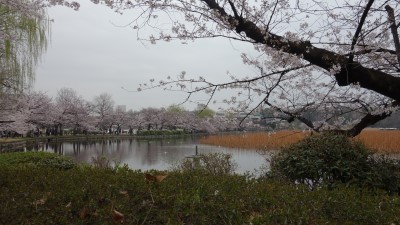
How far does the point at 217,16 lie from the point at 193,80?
92 cm

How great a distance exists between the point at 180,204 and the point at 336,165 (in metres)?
3.53

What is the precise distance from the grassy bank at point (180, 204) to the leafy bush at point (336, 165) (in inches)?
83.5

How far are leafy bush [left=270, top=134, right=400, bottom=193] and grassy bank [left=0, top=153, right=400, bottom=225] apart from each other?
212 centimetres

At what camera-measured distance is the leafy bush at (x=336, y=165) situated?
5.08m

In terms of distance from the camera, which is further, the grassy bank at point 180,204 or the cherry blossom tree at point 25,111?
the cherry blossom tree at point 25,111

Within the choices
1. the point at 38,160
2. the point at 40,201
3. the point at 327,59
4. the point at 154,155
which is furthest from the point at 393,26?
the point at 154,155

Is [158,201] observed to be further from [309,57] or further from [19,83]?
[19,83]

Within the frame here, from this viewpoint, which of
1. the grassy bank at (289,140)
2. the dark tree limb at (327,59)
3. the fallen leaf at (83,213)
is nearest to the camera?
the fallen leaf at (83,213)

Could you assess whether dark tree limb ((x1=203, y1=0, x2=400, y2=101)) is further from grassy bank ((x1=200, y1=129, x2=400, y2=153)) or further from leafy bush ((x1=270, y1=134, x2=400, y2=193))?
grassy bank ((x1=200, y1=129, x2=400, y2=153))

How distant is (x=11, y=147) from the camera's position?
21.7m

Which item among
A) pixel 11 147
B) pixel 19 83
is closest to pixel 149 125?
pixel 11 147

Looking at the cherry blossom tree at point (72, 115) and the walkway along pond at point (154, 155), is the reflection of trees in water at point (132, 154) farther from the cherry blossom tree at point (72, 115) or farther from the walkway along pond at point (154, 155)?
the cherry blossom tree at point (72, 115)

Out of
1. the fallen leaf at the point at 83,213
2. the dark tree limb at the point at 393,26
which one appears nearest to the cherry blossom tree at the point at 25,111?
the fallen leaf at the point at 83,213

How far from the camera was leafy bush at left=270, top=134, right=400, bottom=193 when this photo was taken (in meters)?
5.08
